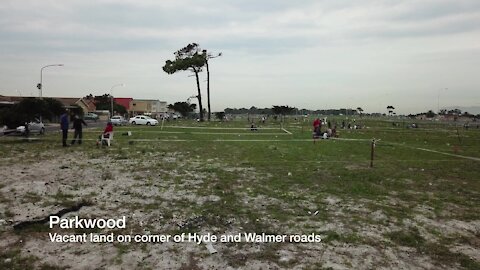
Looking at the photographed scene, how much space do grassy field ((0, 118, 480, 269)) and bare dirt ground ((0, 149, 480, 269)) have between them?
26mm

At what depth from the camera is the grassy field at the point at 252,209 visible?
5551 mm

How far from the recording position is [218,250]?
230 inches

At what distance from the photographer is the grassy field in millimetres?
5551

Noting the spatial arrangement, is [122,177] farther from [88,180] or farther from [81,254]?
[81,254]

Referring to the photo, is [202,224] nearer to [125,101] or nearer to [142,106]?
[142,106]

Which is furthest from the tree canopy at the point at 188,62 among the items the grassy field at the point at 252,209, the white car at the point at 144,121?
the grassy field at the point at 252,209

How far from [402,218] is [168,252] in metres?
4.91

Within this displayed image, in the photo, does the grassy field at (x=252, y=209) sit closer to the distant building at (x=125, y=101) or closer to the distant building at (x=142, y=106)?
the distant building at (x=142, y=106)

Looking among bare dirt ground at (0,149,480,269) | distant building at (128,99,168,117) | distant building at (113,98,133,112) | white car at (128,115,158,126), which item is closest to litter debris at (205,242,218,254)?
bare dirt ground at (0,149,480,269)

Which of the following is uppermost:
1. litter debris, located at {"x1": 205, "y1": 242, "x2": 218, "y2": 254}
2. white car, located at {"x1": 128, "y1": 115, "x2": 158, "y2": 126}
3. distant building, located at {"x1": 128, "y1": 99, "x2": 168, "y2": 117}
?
distant building, located at {"x1": 128, "y1": 99, "x2": 168, "y2": 117}

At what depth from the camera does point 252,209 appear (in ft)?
26.5

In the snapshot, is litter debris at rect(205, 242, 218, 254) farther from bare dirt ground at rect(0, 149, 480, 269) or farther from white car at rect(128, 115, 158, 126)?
white car at rect(128, 115, 158, 126)

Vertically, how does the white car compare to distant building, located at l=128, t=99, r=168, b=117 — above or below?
below

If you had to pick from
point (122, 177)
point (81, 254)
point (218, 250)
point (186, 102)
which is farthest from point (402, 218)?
point (186, 102)
